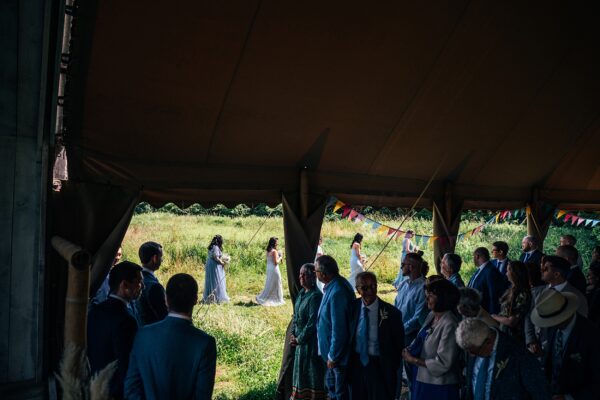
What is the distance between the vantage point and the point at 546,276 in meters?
Result: 3.93

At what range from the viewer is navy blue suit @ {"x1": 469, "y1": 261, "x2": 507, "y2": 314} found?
524 centimetres

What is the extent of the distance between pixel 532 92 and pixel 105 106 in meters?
4.33

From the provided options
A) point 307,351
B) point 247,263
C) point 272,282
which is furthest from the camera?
point 247,263

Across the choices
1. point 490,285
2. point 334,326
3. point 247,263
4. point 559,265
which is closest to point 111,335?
point 334,326

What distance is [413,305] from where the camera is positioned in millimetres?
4445

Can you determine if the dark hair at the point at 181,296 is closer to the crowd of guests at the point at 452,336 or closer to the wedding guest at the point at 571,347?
the crowd of guests at the point at 452,336

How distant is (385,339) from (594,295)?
2.45 metres

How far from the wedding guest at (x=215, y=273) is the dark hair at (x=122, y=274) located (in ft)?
22.4

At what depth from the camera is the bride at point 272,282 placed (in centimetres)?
1041

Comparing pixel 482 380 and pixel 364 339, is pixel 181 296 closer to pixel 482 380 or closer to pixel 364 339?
pixel 482 380

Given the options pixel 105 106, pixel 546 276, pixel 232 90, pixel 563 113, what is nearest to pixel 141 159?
pixel 105 106

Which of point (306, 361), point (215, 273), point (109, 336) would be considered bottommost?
point (306, 361)

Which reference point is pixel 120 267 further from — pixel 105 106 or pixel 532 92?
pixel 532 92

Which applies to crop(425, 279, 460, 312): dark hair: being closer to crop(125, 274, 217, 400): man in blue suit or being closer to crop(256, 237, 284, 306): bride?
crop(125, 274, 217, 400): man in blue suit
